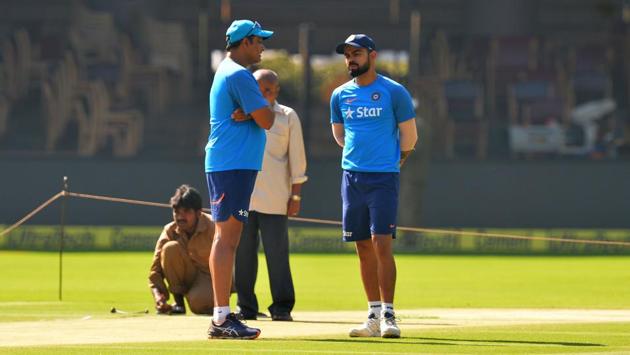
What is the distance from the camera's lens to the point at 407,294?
58.0 ft

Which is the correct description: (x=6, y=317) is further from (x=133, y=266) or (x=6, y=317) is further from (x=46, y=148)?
(x=46, y=148)

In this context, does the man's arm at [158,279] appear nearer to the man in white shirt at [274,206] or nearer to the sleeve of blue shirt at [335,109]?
the man in white shirt at [274,206]

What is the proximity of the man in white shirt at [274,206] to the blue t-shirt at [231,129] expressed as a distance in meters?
2.28

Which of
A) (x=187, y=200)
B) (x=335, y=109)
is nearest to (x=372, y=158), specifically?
(x=335, y=109)

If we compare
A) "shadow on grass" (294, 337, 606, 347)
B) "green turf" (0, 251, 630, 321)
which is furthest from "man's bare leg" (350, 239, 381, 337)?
"green turf" (0, 251, 630, 321)

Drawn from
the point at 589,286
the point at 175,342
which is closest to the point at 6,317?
the point at 175,342

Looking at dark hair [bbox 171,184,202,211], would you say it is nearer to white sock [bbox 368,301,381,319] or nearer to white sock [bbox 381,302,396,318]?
white sock [bbox 368,301,381,319]

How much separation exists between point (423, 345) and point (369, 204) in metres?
1.26

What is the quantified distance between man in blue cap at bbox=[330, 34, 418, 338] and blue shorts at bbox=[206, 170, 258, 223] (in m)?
0.86

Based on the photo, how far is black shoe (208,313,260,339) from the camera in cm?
1031

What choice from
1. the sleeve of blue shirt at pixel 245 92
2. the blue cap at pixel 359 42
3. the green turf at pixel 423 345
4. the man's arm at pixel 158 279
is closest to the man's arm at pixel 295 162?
the man's arm at pixel 158 279

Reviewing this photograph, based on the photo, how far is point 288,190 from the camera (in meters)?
13.0

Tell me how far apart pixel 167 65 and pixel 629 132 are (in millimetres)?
11663

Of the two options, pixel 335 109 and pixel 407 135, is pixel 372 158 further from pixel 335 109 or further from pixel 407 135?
pixel 335 109
